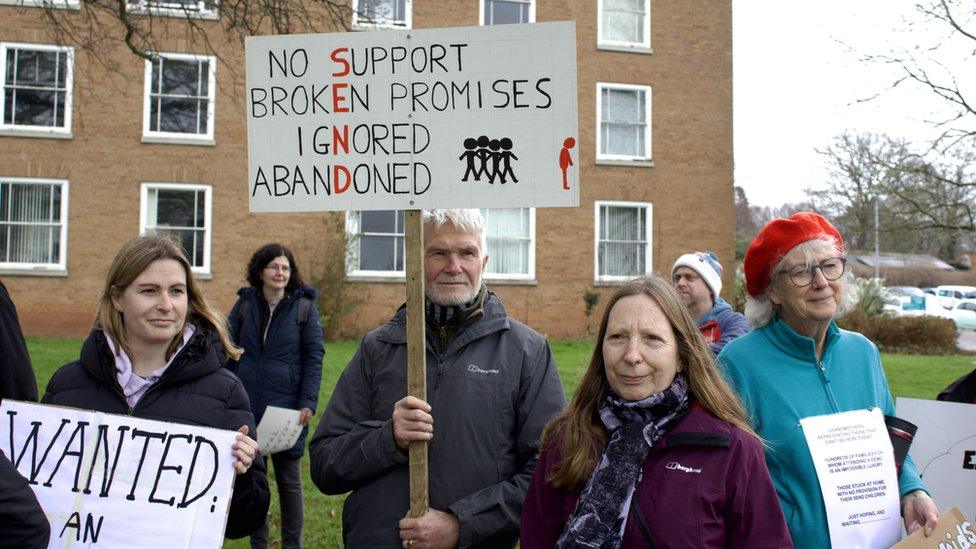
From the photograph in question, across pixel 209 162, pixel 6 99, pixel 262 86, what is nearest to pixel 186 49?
pixel 209 162

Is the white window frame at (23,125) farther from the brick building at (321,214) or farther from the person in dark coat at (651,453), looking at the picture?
the person in dark coat at (651,453)

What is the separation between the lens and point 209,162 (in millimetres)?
18406

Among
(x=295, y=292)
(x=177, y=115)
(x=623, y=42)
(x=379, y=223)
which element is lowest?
(x=295, y=292)

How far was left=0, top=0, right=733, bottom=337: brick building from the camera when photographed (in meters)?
17.9

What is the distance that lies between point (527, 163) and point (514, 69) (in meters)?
0.32

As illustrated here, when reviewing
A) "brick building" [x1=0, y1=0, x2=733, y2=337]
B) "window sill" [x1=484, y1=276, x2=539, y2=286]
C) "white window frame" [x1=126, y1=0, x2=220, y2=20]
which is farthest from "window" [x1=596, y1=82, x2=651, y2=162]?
"white window frame" [x1=126, y1=0, x2=220, y2=20]

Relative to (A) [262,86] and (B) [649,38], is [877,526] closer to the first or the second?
(A) [262,86]

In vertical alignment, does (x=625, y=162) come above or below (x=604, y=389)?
above

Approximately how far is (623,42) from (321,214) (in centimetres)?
858

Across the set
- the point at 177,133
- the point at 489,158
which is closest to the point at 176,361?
the point at 489,158

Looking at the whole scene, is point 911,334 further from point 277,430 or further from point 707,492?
point 707,492

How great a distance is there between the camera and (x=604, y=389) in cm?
242

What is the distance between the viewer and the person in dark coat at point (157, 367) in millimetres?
2734

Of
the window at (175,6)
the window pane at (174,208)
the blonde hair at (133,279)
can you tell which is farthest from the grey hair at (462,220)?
the window pane at (174,208)
